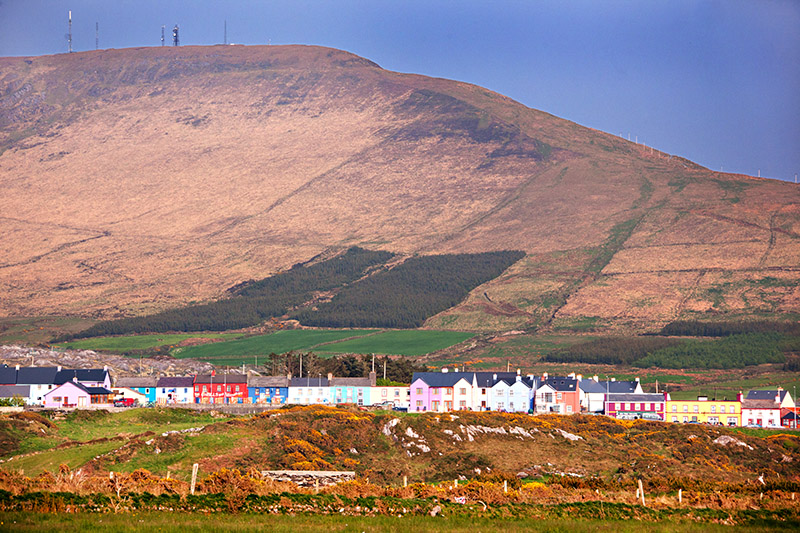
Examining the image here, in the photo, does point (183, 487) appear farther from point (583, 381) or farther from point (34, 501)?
point (583, 381)

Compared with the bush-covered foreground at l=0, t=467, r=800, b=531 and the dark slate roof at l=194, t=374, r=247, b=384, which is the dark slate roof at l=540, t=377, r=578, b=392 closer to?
the dark slate roof at l=194, t=374, r=247, b=384

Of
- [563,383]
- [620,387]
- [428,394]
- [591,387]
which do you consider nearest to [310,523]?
[428,394]

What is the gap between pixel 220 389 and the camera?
12012cm

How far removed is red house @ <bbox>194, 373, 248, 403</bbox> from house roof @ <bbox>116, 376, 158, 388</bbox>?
606 cm

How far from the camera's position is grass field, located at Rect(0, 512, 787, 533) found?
25.8 m

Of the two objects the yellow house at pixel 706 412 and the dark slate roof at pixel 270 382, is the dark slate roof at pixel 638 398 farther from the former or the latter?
the dark slate roof at pixel 270 382

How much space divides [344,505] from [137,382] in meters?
94.8

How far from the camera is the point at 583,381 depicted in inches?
4505

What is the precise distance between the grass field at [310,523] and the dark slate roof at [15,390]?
8291 cm

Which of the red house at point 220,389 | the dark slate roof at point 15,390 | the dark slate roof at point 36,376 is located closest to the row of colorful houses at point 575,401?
the red house at point 220,389

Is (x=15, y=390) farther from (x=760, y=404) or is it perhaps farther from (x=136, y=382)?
(x=760, y=404)

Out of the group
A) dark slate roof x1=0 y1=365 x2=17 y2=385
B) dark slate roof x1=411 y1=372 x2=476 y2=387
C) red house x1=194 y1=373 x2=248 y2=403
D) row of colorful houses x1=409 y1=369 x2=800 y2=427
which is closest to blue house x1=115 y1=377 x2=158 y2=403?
red house x1=194 y1=373 x2=248 y2=403

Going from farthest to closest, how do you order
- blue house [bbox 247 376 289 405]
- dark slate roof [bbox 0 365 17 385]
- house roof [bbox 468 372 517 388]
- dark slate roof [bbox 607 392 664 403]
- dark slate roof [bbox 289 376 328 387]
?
blue house [bbox 247 376 289 405], dark slate roof [bbox 289 376 328 387], dark slate roof [bbox 607 392 664 403], house roof [bbox 468 372 517 388], dark slate roof [bbox 0 365 17 385]

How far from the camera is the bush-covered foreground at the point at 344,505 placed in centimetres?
2816
